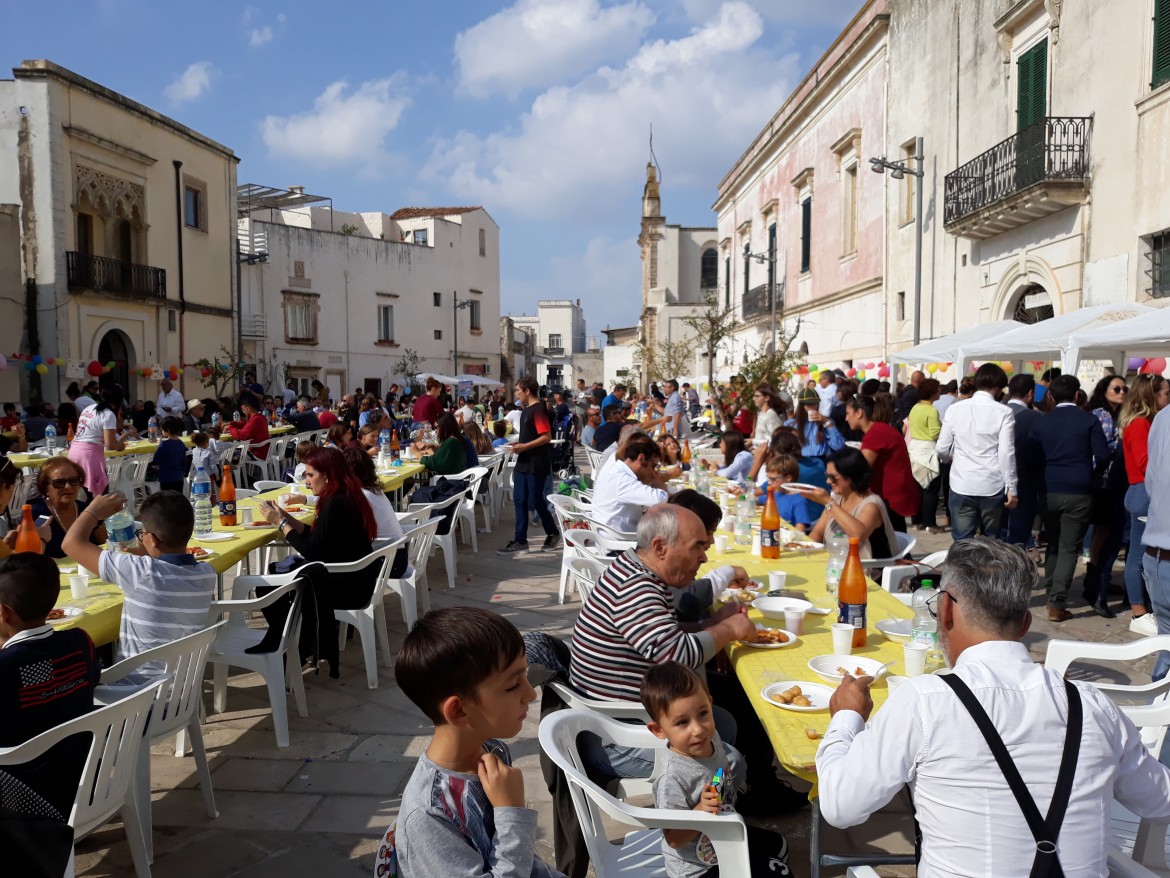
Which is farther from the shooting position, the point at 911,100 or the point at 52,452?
the point at 911,100

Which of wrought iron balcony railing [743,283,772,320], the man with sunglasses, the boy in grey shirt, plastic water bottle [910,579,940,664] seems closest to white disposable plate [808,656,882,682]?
plastic water bottle [910,579,940,664]

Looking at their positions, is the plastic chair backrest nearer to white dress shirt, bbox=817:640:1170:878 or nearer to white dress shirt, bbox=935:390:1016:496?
white dress shirt, bbox=817:640:1170:878

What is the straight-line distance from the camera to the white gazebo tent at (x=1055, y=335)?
872cm

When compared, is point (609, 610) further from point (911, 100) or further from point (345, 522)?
point (911, 100)

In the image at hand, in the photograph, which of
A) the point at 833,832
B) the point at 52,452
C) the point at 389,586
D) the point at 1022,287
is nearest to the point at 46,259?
the point at 52,452

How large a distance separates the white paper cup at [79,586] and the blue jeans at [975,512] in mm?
6097

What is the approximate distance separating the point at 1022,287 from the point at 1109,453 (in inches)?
300

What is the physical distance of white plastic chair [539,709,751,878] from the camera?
2.10 meters

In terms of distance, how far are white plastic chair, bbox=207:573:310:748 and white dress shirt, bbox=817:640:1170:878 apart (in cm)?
297

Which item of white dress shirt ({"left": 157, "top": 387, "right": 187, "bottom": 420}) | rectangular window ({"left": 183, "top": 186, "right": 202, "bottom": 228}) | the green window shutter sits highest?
rectangular window ({"left": 183, "top": 186, "right": 202, "bottom": 228})

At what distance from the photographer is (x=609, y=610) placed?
3.01 metres

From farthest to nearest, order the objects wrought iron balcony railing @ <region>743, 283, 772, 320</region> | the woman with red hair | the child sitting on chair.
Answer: wrought iron balcony railing @ <region>743, 283, 772, 320</region>
the woman with red hair
the child sitting on chair

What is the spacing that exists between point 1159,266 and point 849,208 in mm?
11306

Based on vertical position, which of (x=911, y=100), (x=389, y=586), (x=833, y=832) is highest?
(x=911, y=100)
